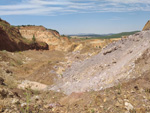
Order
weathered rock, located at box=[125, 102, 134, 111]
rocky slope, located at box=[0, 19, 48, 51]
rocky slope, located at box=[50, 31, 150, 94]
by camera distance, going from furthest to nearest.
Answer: rocky slope, located at box=[0, 19, 48, 51], rocky slope, located at box=[50, 31, 150, 94], weathered rock, located at box=[125, 102, 134, 111]

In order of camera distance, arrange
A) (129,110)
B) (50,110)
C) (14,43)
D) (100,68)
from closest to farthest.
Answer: (129,110) < (50,110) < (100,68) < (14,43)

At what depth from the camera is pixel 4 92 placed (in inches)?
208

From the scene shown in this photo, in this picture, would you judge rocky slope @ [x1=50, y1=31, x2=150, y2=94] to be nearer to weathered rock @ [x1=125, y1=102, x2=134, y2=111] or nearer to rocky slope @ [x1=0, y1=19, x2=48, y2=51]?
weathered rock @ [x1=125, y1=102, x2=134, y2=111]

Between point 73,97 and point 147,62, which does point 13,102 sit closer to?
point 73,97

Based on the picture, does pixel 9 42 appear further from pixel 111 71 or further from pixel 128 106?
pixel 128 106

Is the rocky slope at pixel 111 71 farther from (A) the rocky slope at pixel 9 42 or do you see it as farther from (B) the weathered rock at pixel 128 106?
(A) the rocky slope at pixel 9 42

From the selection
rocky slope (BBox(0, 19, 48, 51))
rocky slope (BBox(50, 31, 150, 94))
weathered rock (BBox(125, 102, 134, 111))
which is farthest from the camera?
rocky slope (BBox(0, 19, 48, 51))

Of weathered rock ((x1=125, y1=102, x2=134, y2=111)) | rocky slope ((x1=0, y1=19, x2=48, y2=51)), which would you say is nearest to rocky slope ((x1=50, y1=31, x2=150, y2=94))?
weathered rock ((x1=125, y1=102, x2=134, y2=111))

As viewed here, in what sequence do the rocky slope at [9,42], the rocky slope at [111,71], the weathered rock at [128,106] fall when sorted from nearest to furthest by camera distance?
the weathered rock at [128,106] → the rocky slope at [111,71] → the rocky slope at [9,42]

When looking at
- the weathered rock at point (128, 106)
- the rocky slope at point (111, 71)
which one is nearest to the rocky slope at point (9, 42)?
the rocky slope at point (111, 71)

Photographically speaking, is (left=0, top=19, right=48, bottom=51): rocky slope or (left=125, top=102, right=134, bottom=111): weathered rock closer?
(left=125, top=102, right=134, bottom=111): weathered rock

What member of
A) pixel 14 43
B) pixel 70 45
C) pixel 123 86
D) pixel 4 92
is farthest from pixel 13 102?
pixel 70 45

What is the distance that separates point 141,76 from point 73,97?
254 cm

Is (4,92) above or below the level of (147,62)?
below
